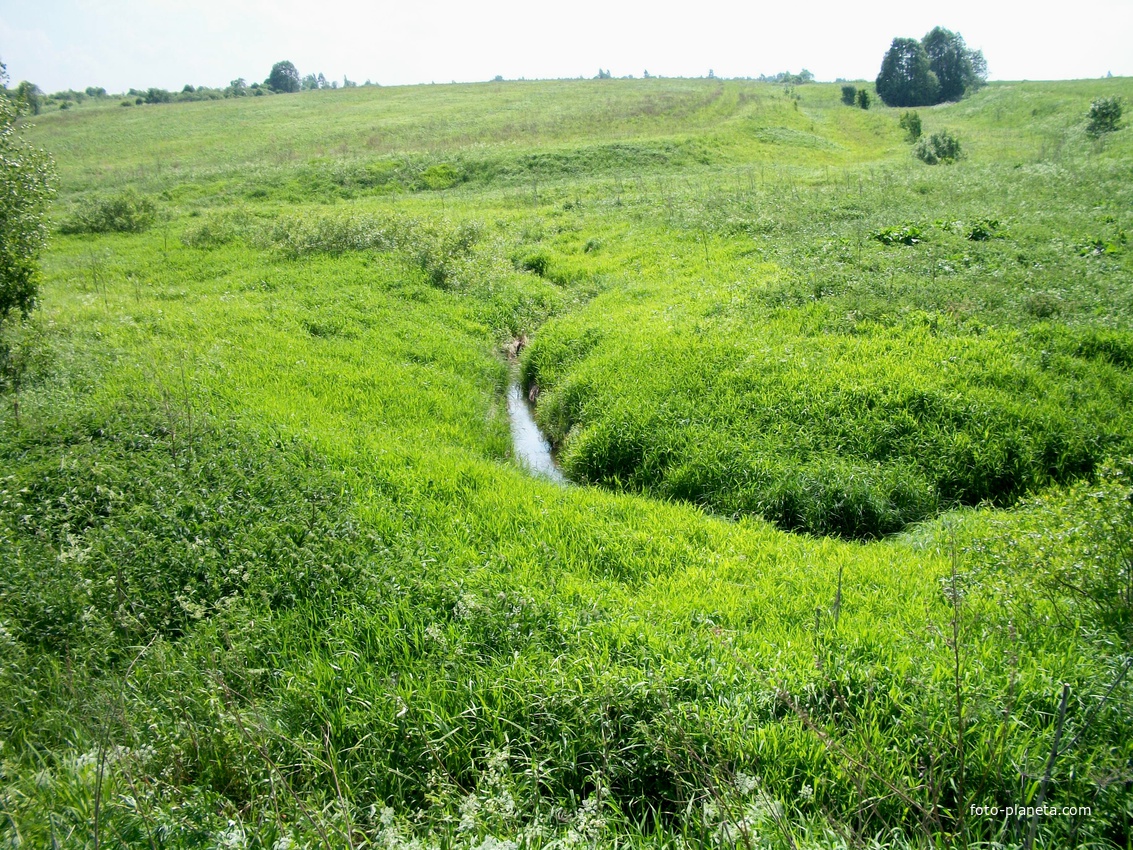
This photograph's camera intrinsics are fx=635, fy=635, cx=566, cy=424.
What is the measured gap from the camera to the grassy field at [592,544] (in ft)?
10.6

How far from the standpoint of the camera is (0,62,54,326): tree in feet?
29.6

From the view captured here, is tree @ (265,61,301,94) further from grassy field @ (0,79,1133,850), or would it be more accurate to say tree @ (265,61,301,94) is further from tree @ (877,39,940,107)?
grassy field @ (0,79,1133,850)

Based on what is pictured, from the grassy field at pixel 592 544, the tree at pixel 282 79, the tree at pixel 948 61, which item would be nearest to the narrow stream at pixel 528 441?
the grassy field at pixel 592 544

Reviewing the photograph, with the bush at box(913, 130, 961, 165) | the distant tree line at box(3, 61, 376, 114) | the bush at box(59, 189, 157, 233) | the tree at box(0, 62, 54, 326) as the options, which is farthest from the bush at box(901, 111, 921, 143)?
the distant tree line at box(3, 61, 376, 114)

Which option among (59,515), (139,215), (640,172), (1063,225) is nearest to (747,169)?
(640,172)

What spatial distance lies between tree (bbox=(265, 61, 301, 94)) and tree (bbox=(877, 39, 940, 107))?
84500mm

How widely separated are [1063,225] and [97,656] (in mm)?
17803

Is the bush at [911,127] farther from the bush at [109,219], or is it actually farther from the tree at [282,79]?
the tree at [282,79]

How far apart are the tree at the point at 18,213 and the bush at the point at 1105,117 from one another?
119ft

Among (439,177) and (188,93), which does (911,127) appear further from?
(188,93)

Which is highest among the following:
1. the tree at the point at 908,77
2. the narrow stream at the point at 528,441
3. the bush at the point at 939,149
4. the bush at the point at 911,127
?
the tree at the point at 908,77

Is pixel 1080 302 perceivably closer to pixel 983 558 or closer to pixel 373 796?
pixel 983 558

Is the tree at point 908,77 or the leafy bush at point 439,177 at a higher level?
the tree at point 908,77

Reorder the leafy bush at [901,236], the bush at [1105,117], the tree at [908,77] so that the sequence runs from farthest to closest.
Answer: the tree at [908,77]
the bush at [1105,117]
the leafy bush at [901,236]
